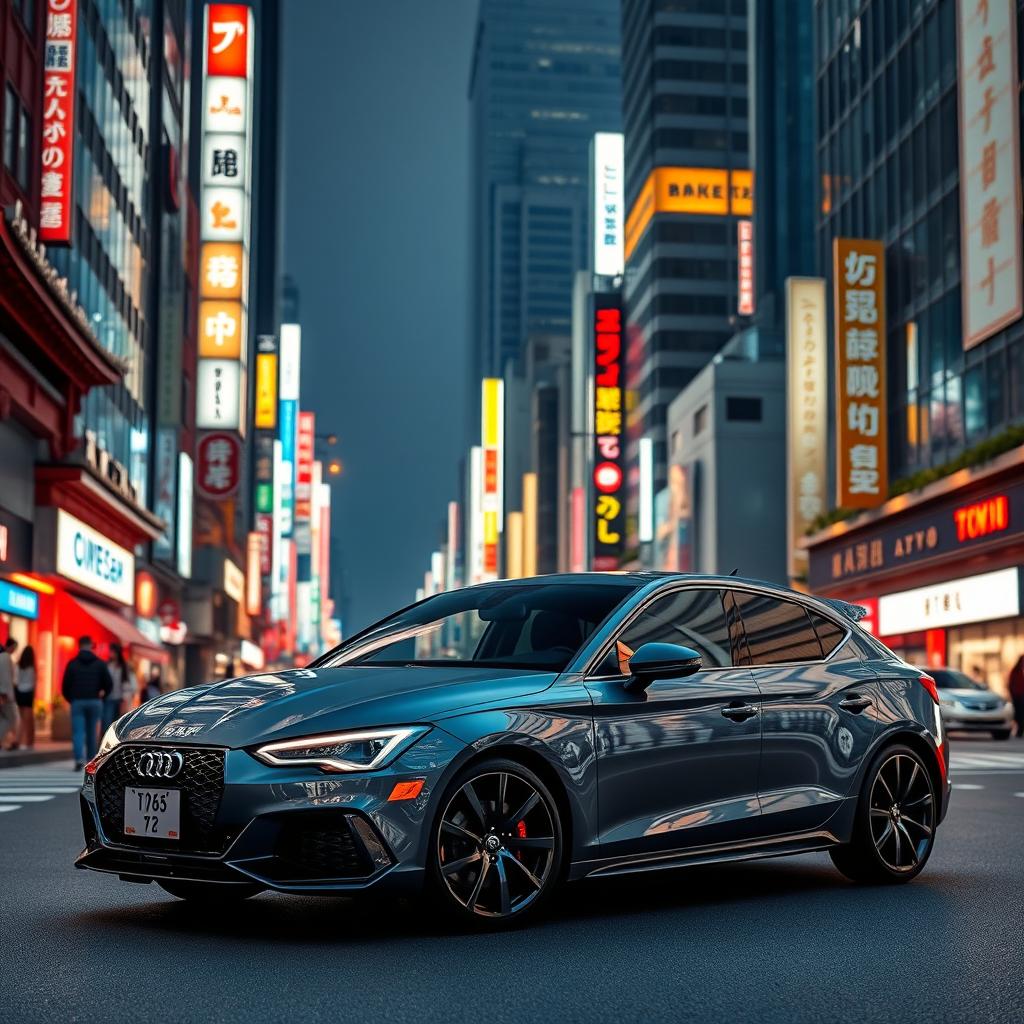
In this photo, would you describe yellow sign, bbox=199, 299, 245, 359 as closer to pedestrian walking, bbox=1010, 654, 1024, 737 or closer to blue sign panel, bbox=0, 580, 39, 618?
blue sign panel, bbox=0, 580, 39, 618

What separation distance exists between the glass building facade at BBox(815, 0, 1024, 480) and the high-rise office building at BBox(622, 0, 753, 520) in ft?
142

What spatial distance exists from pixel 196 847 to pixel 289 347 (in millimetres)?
114956

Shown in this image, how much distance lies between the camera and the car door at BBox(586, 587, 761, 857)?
22.8 ft

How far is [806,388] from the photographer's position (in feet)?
173

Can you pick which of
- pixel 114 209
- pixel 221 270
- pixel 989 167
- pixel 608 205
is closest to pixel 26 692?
pixel 989 167

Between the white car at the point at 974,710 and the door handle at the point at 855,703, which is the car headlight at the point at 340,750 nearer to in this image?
the door handle at the point at 855,703

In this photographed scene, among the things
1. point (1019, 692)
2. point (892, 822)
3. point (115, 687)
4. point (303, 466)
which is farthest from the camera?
point (303, 466)

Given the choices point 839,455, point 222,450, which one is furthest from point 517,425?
point 839,455

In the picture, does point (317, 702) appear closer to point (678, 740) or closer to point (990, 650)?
point (678, 740)

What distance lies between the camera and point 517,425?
153625 mm

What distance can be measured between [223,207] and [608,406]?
20.5 m

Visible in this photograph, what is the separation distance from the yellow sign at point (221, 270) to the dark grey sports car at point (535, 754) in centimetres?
4770

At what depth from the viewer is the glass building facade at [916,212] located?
40.8 meters

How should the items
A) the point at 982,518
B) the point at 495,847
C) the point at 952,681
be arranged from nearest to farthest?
the point at 495,847 < the point at 952,681 < the point at 982,518
